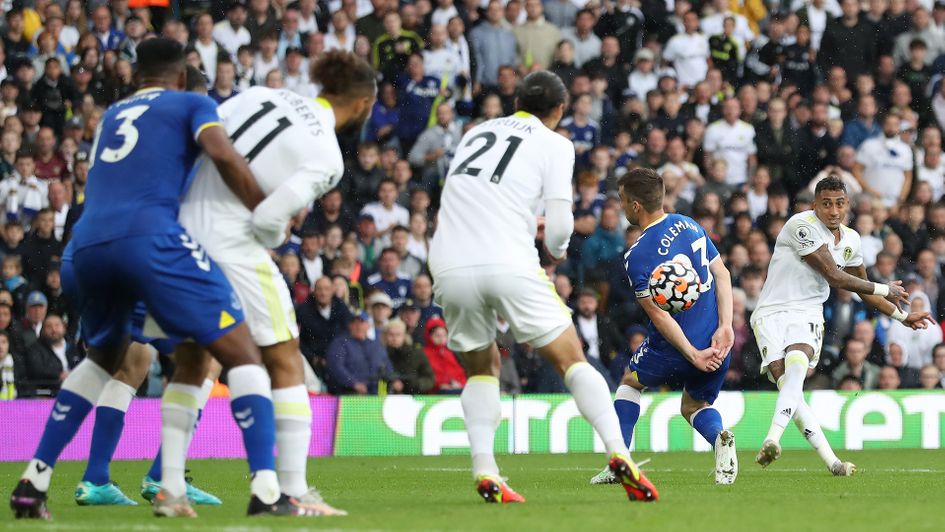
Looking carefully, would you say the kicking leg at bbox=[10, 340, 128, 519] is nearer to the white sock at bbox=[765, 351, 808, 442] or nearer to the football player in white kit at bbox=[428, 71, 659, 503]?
the football player in white kit at bbox=[428, 71, 659, 503]

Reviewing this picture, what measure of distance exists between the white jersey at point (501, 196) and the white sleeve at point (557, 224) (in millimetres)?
56

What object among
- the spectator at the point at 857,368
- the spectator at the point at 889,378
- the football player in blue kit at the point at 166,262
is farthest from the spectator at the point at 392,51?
the football player in blue kit at the point at 166,262

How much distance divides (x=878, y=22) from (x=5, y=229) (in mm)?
13956

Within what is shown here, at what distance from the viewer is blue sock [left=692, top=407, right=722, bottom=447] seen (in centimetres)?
1100

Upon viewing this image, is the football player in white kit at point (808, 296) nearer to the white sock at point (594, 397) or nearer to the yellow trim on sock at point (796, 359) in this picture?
the yellow trim on sock at point (796, 359)

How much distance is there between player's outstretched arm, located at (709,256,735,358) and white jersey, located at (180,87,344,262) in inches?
154

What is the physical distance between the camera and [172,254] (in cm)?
730

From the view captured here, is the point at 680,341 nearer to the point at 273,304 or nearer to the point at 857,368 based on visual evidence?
the point at 273,304

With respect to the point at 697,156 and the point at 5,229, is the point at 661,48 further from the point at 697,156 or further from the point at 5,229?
the point at 5,229

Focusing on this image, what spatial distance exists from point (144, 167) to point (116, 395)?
77.0 inches

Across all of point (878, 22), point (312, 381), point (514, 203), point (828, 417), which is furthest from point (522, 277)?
point (878, 22)

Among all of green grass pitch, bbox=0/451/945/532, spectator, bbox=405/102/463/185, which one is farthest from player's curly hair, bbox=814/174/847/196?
spectator, bbox=405/102/463/185

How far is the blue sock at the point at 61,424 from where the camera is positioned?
792 centimetres

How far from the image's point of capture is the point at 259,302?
760 cm
